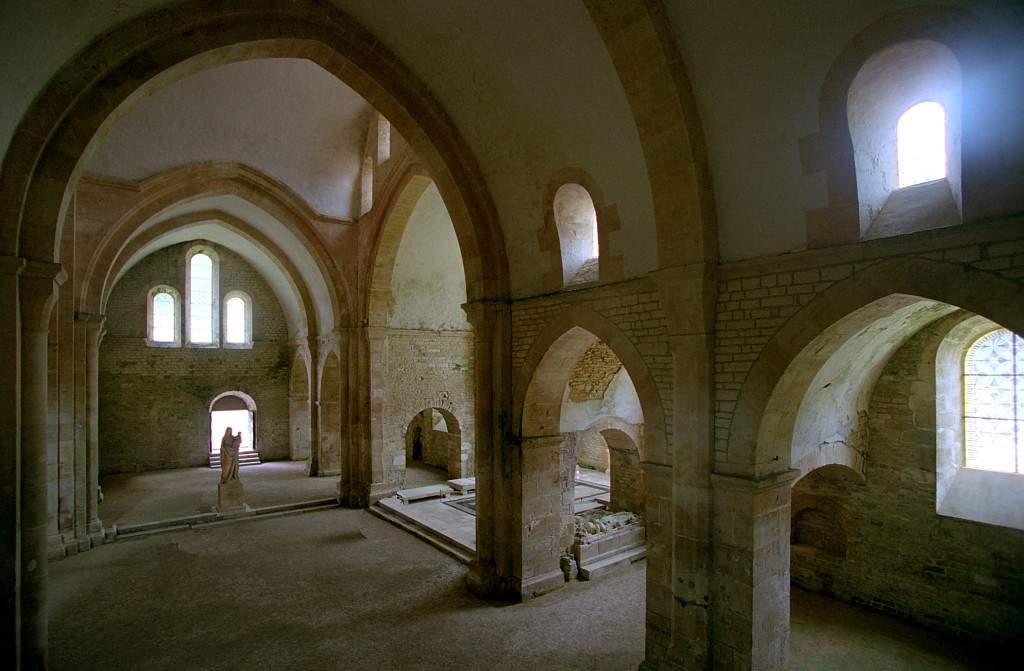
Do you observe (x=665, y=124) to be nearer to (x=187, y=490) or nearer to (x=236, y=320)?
(x=187, y=490)

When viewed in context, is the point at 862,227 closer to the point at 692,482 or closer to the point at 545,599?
the point at 692,482

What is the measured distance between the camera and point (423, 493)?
13.1m

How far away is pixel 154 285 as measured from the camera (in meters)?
18.0

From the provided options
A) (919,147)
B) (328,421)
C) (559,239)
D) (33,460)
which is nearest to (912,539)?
(919,147)

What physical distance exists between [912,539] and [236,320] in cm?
1992

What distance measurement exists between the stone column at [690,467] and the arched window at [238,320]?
17828mm

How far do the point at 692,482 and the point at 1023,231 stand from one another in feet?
10.6

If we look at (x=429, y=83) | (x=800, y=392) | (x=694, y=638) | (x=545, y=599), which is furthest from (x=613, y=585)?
(x=429, y=83)

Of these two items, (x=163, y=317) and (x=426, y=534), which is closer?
(x=426, y=534)

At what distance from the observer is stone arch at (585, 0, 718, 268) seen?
5.00 m

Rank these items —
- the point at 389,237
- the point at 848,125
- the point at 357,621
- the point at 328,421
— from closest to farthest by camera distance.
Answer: the point at 848,125 → the point at 357,621 → the point at 389,237 → the point at 328,421

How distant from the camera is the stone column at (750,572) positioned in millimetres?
5043

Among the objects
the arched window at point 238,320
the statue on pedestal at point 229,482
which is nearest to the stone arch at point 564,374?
the statue on pedestal at point 229,482

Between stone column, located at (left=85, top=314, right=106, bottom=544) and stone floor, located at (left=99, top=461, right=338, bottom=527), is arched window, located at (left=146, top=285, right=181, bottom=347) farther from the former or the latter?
stone column, located at (left=85, top=314, right=106, bottom=544)
